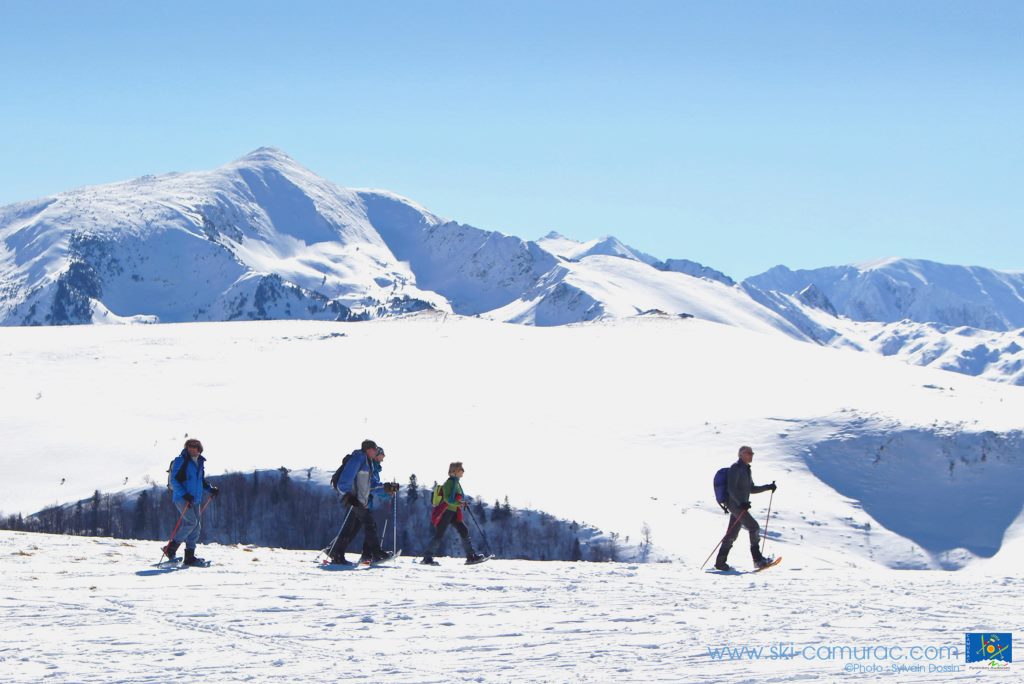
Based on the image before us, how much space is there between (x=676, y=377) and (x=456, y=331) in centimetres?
2961

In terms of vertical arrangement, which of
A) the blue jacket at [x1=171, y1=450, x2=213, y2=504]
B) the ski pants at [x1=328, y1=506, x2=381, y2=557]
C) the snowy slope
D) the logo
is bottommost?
the logo

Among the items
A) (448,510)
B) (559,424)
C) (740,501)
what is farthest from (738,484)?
(559,424)

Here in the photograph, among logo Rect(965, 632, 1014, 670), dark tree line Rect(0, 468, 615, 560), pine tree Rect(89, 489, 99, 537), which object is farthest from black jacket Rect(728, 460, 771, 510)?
pine tree Rect(89, 489, 99, 537)

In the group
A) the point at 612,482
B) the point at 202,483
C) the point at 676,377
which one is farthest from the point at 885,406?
the point at 202,483

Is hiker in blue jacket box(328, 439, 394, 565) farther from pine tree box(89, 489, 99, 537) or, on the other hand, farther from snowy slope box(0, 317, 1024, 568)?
pine tree box(89, 489, 99, 537)

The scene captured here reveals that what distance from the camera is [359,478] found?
20.5m

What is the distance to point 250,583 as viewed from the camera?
17719 mm

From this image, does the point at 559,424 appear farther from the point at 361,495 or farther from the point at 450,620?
the point at 450,620

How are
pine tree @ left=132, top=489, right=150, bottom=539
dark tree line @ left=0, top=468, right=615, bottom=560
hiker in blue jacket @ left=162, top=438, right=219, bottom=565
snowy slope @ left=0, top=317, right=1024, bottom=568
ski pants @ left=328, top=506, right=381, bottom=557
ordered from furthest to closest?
snowy slope @ left=0, top=317, right=1024, bottom=568 → pine tree @ left=132, top=489, right=150, bottom=539 → dark tree line @ left=0, top=468, right=615, bottom=560 → ski pants @ left=328, top=506, right=381, bottom=557 → hiker in blue jacket @ left=162, top=438, right=219, bottom=565

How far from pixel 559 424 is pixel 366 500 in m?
64.7

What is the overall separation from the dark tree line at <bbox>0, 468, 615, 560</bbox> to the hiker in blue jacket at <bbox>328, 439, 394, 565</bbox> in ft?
Result: 116

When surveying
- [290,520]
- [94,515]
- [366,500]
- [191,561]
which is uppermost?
[366,500]

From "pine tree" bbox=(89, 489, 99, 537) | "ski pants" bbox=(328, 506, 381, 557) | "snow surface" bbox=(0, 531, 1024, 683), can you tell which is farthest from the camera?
"pine tree" bbox=(89, 489, 99, 537)

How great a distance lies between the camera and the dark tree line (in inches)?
2323
